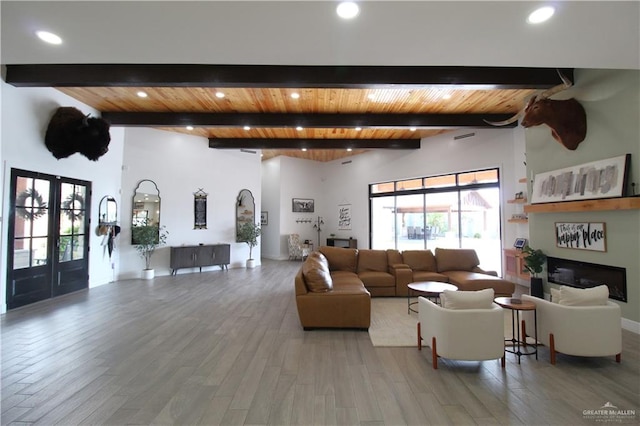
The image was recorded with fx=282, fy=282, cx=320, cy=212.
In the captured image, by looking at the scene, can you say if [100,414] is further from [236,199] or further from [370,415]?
[236,199]

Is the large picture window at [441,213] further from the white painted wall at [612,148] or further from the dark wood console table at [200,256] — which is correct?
the dark wood console table at [200,256]

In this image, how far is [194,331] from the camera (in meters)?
3.67

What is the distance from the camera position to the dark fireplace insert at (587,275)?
375 centimetres

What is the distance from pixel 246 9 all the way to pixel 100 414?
342 cm

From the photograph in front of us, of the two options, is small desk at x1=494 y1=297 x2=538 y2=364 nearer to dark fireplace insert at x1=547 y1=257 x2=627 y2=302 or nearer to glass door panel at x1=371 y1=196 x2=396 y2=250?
dark fireplace insert at x1=547 y1=257 x2=627 y2=302

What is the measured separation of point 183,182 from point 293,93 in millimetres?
4509

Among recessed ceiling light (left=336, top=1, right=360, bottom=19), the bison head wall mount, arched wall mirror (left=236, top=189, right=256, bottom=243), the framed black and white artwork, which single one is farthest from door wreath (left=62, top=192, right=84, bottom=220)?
the framed black and white artwork

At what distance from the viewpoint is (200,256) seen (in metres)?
7.70

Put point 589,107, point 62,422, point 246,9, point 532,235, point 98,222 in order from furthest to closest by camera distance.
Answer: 1. point 98,222
2. point 532,235
3. point 589,107
4. point 246,9
5. point 62,422

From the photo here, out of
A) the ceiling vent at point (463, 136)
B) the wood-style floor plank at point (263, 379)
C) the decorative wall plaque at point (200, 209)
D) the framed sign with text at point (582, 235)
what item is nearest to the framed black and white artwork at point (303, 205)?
the decorative wall plaque at point (200, 209)

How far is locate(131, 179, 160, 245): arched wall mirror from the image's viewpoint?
6.98 m

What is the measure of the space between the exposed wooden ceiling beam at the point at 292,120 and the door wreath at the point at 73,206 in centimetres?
172

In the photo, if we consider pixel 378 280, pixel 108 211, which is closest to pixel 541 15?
pixel 378 280

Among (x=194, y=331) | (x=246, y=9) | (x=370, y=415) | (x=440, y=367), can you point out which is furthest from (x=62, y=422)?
(x=246, y=9)
